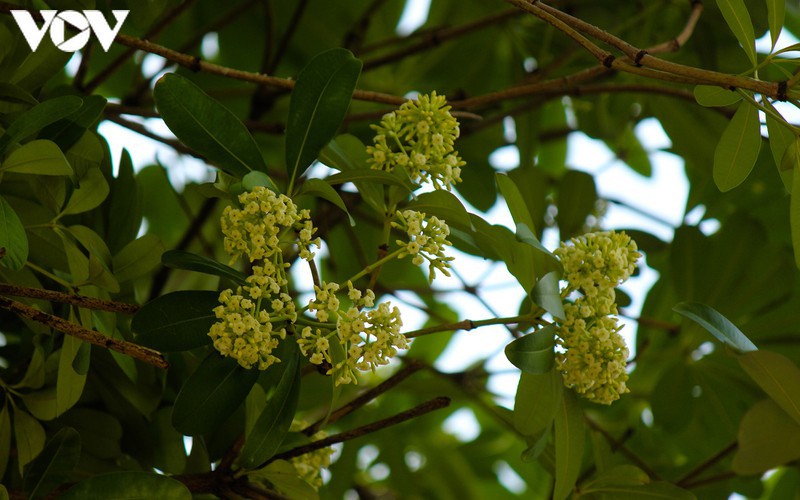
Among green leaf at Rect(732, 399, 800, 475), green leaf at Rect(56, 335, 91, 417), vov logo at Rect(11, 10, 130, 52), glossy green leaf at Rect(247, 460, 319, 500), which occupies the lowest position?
glossy green leaf at Rect(247, 460, 319, 500)

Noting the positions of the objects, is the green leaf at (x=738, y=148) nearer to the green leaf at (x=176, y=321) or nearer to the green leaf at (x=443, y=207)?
the green leaf at (x=443, y=207)

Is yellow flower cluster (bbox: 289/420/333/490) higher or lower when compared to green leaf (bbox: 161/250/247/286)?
lower

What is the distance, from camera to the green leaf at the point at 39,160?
2.31 feet

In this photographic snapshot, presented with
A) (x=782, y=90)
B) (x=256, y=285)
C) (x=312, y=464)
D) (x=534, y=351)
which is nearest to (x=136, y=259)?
(x=256, y=285)

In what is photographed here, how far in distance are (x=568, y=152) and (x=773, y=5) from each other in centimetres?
116

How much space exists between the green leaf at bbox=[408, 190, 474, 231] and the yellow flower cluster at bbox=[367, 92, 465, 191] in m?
0.01

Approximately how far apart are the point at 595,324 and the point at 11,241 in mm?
496

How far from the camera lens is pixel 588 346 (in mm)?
721

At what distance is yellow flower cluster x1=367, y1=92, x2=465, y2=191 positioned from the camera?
0.73 metres

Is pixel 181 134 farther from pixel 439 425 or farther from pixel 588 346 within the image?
pixel 439 425

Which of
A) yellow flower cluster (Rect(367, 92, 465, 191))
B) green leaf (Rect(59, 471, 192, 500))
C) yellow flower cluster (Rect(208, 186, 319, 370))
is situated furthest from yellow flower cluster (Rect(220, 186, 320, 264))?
green leaf (Rect(59, 471, 192, 500))

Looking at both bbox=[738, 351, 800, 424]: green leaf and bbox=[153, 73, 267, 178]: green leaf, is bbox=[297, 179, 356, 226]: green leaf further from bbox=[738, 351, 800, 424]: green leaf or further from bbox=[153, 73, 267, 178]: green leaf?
bbox=[738, 351, 800, 424]: green leaf

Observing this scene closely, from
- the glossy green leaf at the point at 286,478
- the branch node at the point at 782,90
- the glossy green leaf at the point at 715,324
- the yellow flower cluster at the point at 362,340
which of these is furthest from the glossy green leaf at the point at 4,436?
the branch node at the point at 782,90

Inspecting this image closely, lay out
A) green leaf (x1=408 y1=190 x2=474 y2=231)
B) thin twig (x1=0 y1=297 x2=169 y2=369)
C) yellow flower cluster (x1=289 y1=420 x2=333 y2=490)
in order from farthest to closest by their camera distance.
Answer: yellow flower cluster (x1=289 y1=420 x2=333 y2=490) → green leaf (x1=408 y1=190 x2=474 y2=231) → thin twig (x1=0 y1=297 x2=169 y2=369)
